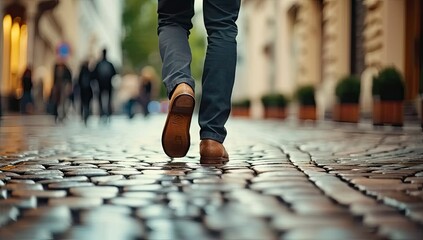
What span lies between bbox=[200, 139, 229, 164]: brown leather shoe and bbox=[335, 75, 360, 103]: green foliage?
34.9 feet

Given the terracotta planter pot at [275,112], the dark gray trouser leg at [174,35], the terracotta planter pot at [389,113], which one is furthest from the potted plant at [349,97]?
the dark gray trouser leg at [174,35]

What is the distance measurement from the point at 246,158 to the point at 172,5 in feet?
3.48

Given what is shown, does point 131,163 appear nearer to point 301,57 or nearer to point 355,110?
point 355,110

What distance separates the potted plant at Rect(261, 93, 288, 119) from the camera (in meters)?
22.4

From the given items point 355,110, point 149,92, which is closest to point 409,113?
A: point 355,110

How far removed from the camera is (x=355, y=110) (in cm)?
1441

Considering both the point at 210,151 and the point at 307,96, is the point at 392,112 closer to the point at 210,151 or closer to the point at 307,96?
the point at 307,96

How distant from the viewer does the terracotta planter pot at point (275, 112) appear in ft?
73.3

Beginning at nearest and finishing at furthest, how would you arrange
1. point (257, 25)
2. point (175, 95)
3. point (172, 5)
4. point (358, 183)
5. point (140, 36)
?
point (358, 183), point (175, 95), point (172, 5), point (257, 25), point (140, 36)

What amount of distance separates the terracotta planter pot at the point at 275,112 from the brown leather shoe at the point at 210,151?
18.2 meters

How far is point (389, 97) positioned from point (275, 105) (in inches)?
430

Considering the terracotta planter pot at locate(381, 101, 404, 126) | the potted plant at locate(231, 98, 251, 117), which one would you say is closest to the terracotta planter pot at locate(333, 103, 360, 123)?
the terracotta planter pot at locate(381, 101, 404, 126)

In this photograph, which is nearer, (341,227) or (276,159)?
(341,227)

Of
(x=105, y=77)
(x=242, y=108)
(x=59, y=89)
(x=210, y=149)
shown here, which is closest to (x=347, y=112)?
(x=105, y=77)
